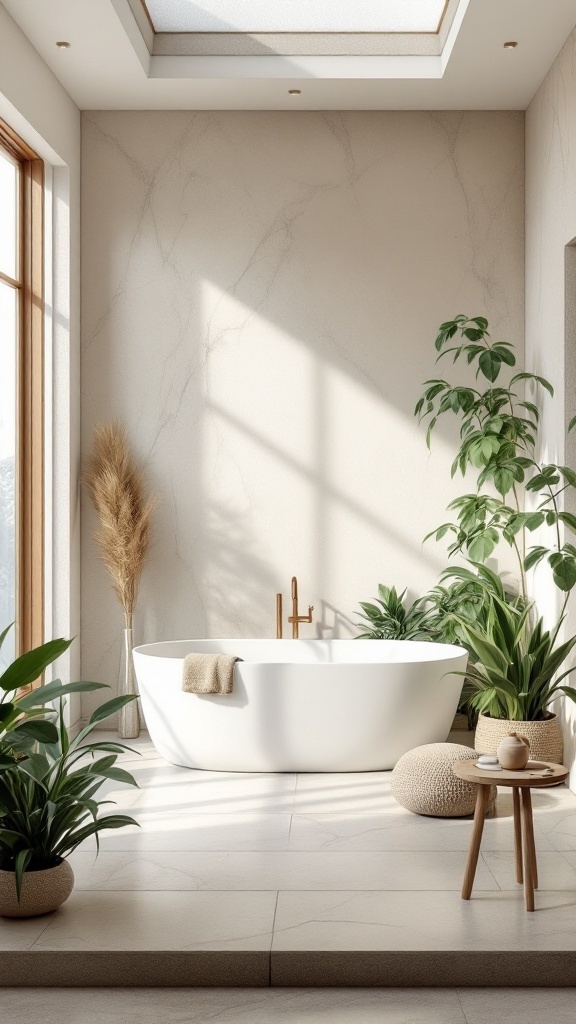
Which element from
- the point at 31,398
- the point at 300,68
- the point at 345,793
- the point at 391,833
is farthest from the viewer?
the point at 31,398

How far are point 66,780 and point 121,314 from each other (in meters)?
3.04

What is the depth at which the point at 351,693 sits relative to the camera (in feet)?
14.2

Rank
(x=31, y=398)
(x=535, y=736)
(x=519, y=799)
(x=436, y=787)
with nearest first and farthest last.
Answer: (x=519, y=799), (x=436, y=787), (x=535, y=736), (x=31, y=398)

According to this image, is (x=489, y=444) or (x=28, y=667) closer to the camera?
(x=28, y=667)

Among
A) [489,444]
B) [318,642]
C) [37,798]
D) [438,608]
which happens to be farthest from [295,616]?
[37,798]

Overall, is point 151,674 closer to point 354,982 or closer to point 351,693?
point 351,693

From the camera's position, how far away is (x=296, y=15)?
4695 millimetres

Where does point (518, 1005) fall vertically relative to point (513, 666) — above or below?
below

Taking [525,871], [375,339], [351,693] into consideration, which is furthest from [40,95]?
[525,871]

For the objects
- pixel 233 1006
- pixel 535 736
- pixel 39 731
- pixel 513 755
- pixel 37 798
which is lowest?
pixel 233 1006

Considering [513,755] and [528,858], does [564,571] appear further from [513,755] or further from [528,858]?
[528,858]

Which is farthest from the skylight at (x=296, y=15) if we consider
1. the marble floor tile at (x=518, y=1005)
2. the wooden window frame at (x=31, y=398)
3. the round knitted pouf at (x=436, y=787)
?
the marble floor tile at (x=518, y=1005)

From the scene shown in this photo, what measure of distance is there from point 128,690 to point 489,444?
221cm

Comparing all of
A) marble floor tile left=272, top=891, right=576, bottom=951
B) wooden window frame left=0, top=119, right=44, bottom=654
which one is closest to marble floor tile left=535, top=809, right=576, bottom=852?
marble floor tile left=272, top=891, right=576, bottom=951
